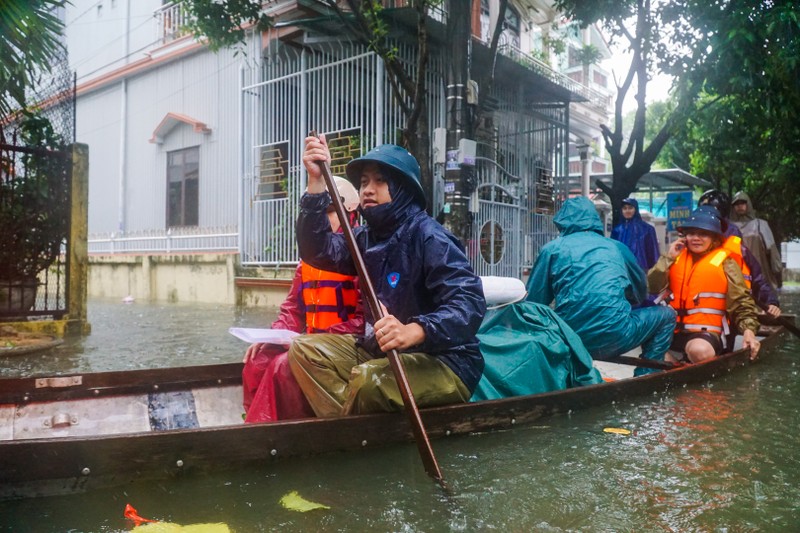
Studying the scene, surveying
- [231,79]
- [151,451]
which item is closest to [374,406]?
[151,451]

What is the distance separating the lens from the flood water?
8.27 feet

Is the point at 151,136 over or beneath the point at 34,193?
over

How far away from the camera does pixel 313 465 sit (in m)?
2.98

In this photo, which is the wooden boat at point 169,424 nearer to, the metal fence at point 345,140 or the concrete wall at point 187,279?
the metal fence at point 345,140

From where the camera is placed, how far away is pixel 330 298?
391 centimetres

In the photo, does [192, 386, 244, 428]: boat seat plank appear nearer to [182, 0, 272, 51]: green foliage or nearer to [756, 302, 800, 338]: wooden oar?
[756, 302, 800, 338]: wooden oar

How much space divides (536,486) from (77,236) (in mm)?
6731

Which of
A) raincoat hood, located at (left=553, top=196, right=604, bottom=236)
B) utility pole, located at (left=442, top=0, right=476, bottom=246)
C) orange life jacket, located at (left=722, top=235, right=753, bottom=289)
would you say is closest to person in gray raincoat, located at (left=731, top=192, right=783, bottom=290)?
orange life jacket, located at (left=722, top=235, right=753, bottom=289)

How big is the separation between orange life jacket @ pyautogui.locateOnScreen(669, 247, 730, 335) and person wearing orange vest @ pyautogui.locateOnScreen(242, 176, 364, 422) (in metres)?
3.00

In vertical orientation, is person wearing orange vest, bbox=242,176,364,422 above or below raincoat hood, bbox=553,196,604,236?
below

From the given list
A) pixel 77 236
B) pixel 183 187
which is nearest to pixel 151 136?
pixel 183 187

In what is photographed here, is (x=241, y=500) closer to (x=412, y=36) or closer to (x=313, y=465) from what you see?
(x=313, y=465)

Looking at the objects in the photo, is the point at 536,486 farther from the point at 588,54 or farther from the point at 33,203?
the point at 588,54

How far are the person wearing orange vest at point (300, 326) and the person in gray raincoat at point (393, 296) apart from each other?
0.22m
